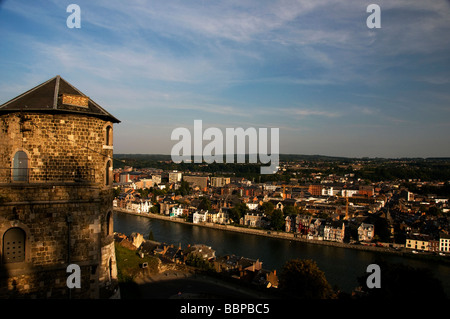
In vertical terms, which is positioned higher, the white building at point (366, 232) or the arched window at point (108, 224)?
the arched window at point (108, 224)

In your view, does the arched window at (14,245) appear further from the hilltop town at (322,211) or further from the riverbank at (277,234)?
the hilltop town at (322,211)

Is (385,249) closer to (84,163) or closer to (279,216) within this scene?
(279,216)

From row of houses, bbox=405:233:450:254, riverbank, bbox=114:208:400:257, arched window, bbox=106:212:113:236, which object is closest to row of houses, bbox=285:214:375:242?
riverbank, bbox=114:208:400:257

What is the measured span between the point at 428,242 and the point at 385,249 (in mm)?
2105

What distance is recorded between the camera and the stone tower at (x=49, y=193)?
322 centimetres

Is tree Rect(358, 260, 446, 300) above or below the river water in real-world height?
above

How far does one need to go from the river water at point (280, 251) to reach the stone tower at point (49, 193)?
9506 mm

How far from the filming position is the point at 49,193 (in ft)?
10.9

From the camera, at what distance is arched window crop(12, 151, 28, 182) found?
333cm

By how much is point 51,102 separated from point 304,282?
7585mm

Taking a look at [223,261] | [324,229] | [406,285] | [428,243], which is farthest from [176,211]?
[406,285]

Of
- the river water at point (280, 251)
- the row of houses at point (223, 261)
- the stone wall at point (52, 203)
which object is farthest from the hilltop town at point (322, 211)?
the stone wall at point (52, 203)

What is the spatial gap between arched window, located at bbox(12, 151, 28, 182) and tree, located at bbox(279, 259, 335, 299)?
701cm

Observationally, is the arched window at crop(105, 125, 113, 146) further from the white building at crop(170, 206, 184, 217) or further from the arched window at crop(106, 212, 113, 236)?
the white building at crop(170, 206, 184, 217)
